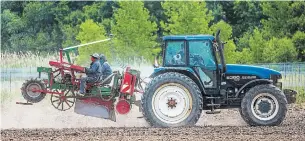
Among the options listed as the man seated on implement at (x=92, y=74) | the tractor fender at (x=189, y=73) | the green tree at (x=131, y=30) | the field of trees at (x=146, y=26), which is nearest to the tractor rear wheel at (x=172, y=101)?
the tractor fender at (x=189, y=73)

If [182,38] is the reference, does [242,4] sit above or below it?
above

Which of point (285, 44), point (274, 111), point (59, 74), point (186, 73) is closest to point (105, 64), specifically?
point (59, 74)

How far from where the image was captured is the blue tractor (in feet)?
59.5

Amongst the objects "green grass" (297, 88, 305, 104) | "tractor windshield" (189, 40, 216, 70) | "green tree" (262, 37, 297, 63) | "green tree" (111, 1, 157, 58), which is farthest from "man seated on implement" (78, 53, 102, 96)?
"green tree" (262, 37, 297, 63)

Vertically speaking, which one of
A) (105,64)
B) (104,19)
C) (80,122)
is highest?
(104,19)

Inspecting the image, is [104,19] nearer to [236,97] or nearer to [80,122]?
Answer: [80,122]

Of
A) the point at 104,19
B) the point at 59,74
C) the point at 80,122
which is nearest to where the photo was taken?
the point at 59,74

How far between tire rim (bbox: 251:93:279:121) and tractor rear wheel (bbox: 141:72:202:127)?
1221 mm

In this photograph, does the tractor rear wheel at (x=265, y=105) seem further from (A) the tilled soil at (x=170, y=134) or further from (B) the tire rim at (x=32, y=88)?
(B) the tire rim at (x=32, y=88)

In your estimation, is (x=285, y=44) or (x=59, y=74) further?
(x=285, y=44)

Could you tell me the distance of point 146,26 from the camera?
37.0 m

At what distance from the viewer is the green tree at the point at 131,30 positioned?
36.5 m

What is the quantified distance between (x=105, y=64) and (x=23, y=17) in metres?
30.0

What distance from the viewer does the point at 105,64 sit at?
1991 cm
